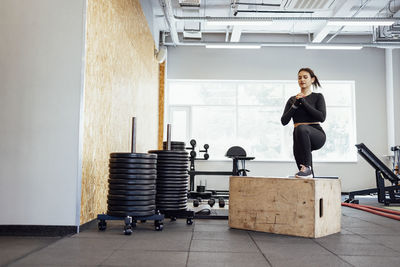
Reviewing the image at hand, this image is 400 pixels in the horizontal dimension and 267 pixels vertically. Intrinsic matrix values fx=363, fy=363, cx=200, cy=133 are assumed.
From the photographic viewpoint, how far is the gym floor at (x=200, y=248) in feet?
6.68

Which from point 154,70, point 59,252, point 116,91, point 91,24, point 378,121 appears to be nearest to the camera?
point 59,252

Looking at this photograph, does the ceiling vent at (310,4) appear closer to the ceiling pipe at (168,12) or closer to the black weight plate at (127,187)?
the ceiling pipe at (168,12)

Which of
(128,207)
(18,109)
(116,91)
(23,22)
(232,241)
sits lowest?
(232,241)

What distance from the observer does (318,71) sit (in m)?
9.27

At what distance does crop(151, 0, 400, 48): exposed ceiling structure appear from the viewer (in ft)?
21.8

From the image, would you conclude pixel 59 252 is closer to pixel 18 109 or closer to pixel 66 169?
pixel 66 169

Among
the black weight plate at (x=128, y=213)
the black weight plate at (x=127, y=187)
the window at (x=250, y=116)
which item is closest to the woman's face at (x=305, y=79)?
the black weight plate at (x=127, y=187)

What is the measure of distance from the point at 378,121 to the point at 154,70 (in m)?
5.76

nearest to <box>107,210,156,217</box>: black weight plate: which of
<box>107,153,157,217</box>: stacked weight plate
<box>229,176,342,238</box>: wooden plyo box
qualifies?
<box>107,153,157,217</box>: stacked weight plate

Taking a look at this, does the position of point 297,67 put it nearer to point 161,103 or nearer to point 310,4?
point 310,4

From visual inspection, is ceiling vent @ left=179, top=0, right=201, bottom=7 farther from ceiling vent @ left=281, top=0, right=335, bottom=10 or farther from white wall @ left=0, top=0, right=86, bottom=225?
white wall @ left=0, top=0, right=86, bottom=225

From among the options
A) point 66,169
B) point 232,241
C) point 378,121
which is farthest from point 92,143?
point 378,121

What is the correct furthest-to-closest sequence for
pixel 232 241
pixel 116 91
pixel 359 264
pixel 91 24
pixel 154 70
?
pixel 154 70 → pixel 116 91 → pixel 91 24 → pixel 232 241 → pixel 359 264

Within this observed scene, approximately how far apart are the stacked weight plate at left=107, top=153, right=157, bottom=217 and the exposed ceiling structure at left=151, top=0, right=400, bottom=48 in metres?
4.04
